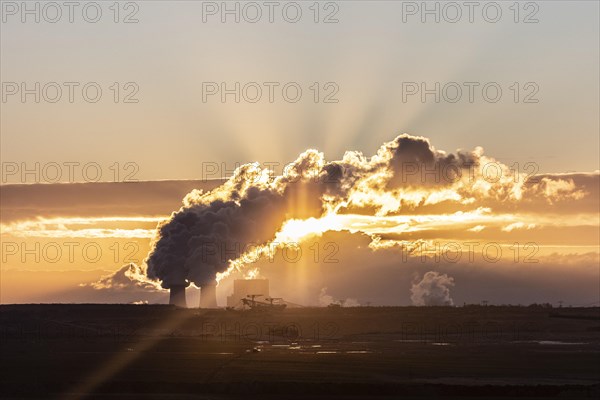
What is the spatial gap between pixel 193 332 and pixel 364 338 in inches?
1414

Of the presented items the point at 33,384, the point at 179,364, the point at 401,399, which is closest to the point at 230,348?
the point at 179,364

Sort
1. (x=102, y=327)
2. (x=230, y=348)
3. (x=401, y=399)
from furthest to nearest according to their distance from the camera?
1. (x=102, y=327)
2. (x=230, y=348)
3. (x=401, y=399)

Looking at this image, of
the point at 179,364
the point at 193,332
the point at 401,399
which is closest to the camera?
the point at 401,399

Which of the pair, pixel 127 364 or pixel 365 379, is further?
pixel 127 364

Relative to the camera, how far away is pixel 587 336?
152 meters

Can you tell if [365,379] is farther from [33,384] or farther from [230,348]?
[230,348]

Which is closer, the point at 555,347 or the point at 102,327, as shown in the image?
the point at 555,347

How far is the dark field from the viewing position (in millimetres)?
79250

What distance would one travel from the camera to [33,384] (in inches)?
3319

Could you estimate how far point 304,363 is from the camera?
327 feet

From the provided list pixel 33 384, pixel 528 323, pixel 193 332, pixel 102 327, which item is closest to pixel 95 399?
pixel 33 384

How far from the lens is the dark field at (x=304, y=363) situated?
260 feet

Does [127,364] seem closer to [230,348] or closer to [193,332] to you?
[230,348]

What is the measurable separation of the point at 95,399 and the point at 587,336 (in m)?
97.4
